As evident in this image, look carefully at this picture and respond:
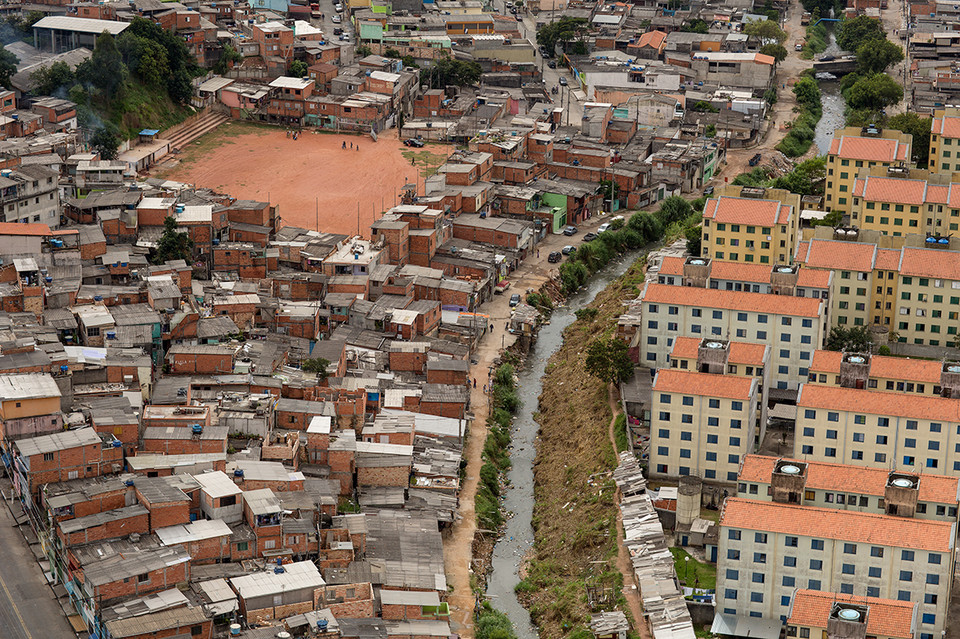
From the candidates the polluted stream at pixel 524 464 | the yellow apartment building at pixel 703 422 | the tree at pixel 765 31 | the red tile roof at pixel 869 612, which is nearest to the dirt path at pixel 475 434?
the polluted stream at pixel 524 464

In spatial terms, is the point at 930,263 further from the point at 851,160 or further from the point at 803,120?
the point at 803,120

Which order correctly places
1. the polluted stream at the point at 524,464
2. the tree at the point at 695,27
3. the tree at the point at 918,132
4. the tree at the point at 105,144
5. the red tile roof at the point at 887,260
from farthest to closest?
the tree at the point at 695,27, the tree at the point at 918,132, the tree at the point at 105,144, the red tile roof at the point at 887,260, the polluted stream at the point at 524,464

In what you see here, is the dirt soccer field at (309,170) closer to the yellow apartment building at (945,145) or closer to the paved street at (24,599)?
the yellow apartment building at (945,145)

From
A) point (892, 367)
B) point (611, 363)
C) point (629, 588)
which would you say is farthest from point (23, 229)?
point (892, 367)

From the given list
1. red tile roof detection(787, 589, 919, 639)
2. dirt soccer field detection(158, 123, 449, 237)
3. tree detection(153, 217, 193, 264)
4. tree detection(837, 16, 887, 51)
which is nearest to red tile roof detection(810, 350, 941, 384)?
red tile roof detection(787, 589, 919, 639)

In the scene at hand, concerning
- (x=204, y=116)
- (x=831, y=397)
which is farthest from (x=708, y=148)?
(x=831, y=397)

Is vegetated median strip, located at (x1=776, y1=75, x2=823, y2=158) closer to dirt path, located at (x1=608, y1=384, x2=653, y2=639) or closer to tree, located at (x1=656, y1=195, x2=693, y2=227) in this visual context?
tree, located at (x1=656, y1=195, x2=693, y2=227)

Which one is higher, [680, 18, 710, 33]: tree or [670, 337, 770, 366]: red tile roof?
[680, 18, 710, 33]: tree
